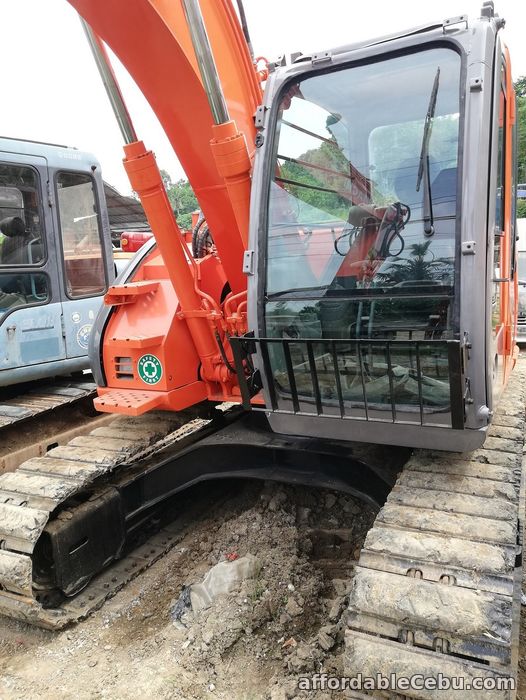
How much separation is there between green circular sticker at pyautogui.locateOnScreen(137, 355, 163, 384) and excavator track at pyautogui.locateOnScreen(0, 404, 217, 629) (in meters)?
0.42

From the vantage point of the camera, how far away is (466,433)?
259 centimetres

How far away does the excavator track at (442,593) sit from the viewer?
1891 mm

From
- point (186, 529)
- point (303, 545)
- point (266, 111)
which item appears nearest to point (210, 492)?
point (186, 529)

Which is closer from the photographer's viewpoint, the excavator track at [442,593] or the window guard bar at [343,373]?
the excavator track at [442,593]

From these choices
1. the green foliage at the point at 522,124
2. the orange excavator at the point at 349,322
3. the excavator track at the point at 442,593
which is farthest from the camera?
the green foliage at the point at 522,124

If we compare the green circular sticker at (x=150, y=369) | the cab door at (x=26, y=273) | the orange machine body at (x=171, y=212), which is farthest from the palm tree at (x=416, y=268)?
the cab door at (x=26, y=273)

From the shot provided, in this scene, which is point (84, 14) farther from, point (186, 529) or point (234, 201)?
point (186, 529)

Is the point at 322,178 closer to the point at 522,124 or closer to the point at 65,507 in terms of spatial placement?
the point at 65,507

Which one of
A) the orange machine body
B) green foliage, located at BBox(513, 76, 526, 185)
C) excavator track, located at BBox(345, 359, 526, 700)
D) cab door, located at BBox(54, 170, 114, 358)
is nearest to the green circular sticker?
the orange machine body

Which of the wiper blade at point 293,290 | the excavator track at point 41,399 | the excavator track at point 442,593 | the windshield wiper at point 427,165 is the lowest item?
the excavator track at point 442,593

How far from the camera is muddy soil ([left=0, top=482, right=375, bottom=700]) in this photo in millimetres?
2719

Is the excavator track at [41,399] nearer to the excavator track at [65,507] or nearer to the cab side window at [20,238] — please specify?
the cab side window at [20,238]

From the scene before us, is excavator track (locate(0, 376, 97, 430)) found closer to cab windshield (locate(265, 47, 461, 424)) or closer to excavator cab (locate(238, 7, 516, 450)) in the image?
excavator cab (locate(238, 7, 516, 450))

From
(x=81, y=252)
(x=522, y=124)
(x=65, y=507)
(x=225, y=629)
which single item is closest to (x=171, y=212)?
(x=65, y=507)
